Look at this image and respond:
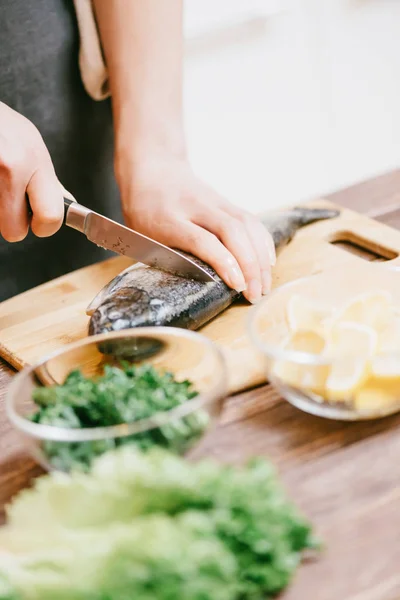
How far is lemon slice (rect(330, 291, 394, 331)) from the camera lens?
109cm

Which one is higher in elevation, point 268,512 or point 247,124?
point 268,512

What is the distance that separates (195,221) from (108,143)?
0.53 meters

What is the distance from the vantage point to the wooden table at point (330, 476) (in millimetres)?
793

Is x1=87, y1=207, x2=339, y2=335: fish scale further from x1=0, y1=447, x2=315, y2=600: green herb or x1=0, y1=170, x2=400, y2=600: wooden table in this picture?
x1=0, y1=447, x2=315, y2=600: green herb

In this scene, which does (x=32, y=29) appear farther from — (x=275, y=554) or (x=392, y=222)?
(x=275, y=554)

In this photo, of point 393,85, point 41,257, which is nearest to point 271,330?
point 41,257

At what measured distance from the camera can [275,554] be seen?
729 millimetres

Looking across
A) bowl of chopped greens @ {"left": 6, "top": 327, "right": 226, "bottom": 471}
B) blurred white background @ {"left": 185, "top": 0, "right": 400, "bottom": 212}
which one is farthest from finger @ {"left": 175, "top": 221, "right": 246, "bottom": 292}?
blurred white background @ {"left": 185, "top": 0, "right": 400, "bottom": 212}

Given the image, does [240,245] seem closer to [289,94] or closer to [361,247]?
[361,247]

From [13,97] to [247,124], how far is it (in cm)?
171

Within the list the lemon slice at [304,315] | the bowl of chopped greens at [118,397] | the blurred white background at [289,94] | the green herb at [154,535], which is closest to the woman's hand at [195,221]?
the lemon slice at [304,315]

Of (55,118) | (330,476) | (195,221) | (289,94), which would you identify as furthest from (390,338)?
(289,94)

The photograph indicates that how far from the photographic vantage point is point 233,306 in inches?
58.9

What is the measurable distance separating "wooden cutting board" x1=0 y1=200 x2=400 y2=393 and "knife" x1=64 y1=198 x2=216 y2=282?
0.12 metres
